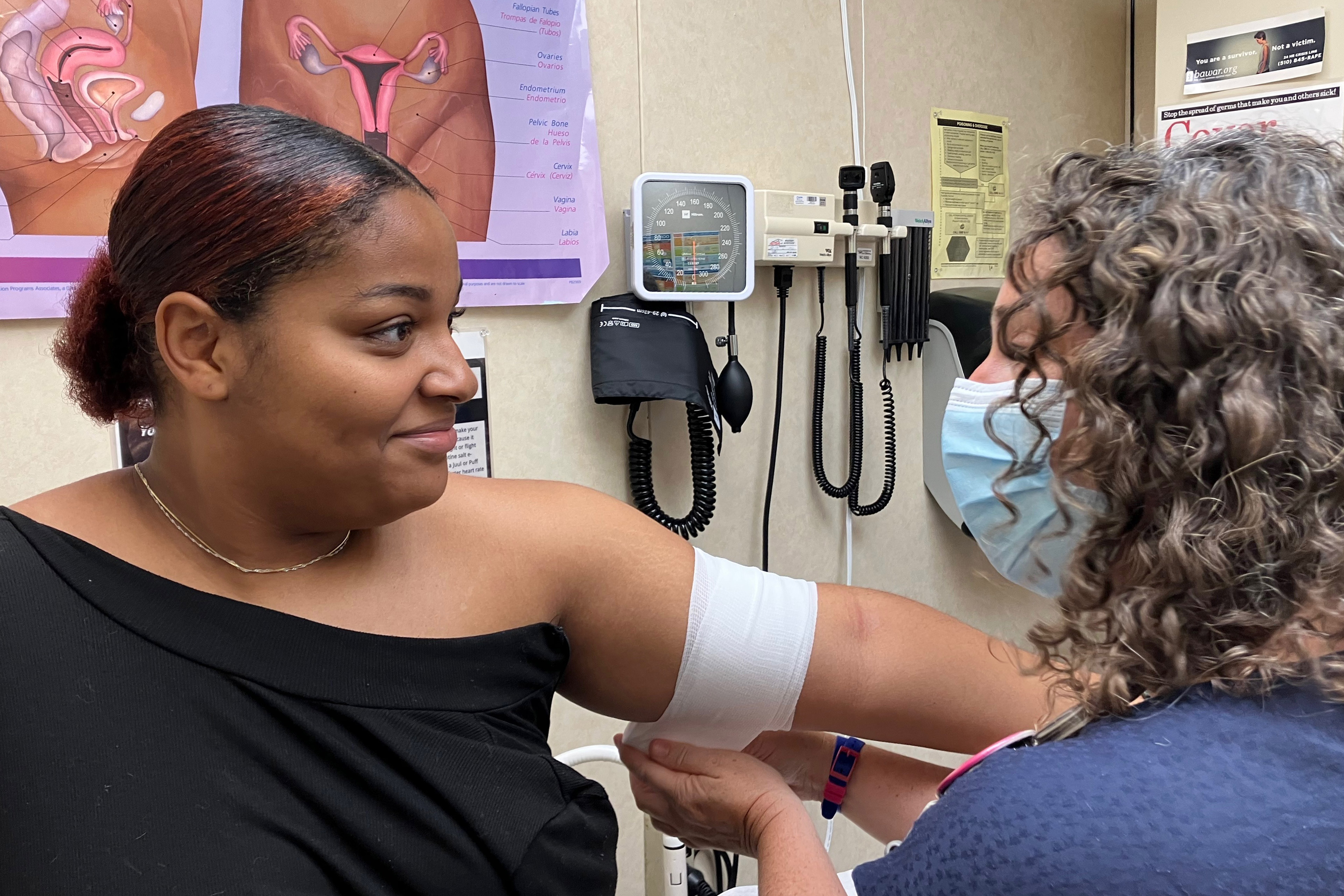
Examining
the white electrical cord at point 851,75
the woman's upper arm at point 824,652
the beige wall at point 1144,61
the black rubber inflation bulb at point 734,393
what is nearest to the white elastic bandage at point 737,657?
the woman's upper arm at point 824,652

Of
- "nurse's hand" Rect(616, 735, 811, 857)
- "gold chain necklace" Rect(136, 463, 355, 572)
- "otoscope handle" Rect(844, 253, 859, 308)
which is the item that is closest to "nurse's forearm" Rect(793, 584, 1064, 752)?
"nurse's hand" Rect(616, 735, 811, 857)

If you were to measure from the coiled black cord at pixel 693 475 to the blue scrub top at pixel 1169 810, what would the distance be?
101cm

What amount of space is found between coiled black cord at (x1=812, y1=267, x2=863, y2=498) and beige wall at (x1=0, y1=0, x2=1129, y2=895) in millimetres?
25

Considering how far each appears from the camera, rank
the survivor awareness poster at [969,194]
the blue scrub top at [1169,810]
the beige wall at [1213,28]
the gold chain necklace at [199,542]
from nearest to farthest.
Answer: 1. the blue scrub top at [1169,810]
2. the gold chain necklace at [199,542]
3. the beige wall at [1213,28]
4. the survivor awareness poster at [969,194]

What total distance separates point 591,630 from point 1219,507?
58 cm

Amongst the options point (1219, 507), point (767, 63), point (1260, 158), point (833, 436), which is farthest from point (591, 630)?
point (767, 63)

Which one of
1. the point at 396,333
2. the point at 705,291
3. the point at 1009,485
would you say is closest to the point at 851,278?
the point at 705,291

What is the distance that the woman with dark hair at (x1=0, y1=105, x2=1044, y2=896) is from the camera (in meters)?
0.73

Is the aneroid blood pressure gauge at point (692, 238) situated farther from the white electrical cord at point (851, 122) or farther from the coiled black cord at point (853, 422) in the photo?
the white electrical cord at point (851, 122)

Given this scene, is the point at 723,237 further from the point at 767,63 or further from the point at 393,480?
the point at 393,480

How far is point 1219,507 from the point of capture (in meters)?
0.62

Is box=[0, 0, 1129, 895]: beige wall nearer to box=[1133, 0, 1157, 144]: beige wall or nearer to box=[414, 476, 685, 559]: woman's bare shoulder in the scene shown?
box=[1133, 0, 1157, 144]: beige wall

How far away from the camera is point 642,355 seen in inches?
61.3

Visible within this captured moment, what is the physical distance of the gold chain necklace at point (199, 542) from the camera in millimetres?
831
